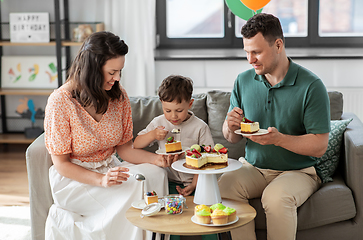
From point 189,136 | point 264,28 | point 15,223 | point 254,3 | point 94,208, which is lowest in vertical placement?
point 15,223

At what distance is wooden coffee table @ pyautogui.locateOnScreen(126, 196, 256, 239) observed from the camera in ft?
4.76

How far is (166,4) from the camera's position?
428 centimetres

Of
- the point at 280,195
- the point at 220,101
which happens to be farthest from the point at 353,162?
the point at 220,101

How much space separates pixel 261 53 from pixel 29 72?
9.96 feet

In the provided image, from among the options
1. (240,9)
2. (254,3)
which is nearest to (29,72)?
(240,9)

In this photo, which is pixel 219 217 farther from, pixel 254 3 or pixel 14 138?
pixel 14 138

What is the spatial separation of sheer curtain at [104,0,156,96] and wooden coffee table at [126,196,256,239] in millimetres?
2534

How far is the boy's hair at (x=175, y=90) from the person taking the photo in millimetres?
2041

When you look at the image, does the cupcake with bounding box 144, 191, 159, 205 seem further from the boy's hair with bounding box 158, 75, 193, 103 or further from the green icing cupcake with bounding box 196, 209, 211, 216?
the boy's hair with bounding box 158, 75, 193, 103

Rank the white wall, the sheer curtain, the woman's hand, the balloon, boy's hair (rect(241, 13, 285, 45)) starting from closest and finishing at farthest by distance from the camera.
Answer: the woman's hand < boy's hair (rect(241, 13, 285, 45)) < the balloon < the white wall < the sheer curtain

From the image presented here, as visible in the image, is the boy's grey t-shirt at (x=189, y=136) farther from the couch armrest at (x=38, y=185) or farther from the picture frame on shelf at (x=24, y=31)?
the picture frame on shelf at (x=24, y=31)

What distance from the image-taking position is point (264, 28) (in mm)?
1888

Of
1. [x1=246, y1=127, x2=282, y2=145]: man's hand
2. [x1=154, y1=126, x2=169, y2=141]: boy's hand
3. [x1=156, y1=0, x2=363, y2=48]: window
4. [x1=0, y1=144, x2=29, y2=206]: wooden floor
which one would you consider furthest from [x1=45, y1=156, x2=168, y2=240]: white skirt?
[x1=156, y1=0, x2=363, y2=48]: window

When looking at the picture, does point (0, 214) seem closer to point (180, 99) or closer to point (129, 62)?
point (180, 99)
